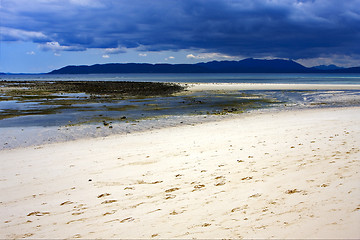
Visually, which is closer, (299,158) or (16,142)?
(299,158)

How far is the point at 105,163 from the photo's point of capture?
9477mm

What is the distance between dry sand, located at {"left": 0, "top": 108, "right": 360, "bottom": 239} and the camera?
483cm

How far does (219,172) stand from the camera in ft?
25.7

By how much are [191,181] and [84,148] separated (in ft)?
20.2

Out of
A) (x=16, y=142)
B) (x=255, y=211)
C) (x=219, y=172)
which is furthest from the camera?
(x=16, y=142)

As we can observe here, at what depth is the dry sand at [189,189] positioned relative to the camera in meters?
4.83

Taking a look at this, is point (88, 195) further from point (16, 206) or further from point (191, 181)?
point (191, 181)

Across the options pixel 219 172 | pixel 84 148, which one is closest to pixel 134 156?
pixel 84 148

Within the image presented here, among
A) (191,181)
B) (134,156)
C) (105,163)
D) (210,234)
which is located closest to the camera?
(210,234)

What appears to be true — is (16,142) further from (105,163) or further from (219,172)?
(219,172)

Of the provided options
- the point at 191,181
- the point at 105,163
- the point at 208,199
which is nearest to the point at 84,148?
→ the point at 105,163

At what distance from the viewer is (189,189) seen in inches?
264

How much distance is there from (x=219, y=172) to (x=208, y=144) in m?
3.68

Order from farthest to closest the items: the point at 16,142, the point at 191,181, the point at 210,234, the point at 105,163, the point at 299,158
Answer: the point at 16,142
the point at 105,163
the point at 299,158
the point at 191,181
the point at 210,234
